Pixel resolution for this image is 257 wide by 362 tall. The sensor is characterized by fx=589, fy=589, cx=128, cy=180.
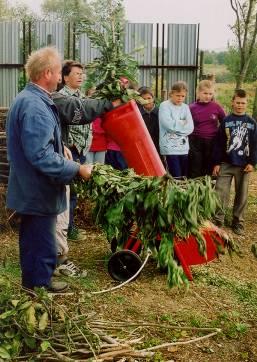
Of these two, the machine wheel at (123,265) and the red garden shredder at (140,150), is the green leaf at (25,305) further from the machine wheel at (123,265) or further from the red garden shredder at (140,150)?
the machine wheel at (123,265)

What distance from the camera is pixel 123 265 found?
532 centimetres

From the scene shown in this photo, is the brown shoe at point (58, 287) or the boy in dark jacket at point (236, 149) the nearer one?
the brown shoe at point (58, 287)

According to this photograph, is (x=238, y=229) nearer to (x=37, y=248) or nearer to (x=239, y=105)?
(x=239, y=105)

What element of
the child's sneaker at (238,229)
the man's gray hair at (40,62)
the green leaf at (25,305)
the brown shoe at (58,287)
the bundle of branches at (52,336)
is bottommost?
the child's sneaker at (238,229)

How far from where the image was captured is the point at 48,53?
4211 millimetres

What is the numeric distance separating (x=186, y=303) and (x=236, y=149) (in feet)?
9.01

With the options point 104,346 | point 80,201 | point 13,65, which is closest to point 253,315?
point 104,346

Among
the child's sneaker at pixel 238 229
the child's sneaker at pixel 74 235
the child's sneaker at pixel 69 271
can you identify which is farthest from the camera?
the child's sneaker at pixel 238 229

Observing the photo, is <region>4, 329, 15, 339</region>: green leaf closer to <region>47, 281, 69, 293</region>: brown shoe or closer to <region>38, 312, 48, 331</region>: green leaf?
<region>38, 312, 48, 331</region>: green leaf

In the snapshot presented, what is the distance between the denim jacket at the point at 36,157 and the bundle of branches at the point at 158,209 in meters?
0.34

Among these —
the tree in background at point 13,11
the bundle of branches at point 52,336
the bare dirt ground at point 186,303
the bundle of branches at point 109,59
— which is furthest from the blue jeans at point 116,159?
the tree in background at point 13,11

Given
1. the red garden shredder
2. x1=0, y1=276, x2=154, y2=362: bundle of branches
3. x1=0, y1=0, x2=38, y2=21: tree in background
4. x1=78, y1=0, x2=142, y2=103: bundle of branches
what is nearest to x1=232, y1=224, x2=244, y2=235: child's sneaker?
the red garden shredder

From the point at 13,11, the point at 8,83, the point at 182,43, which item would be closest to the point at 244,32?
the point at 182,43

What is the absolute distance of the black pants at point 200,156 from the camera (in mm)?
7359
